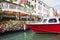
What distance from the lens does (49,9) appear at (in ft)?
121

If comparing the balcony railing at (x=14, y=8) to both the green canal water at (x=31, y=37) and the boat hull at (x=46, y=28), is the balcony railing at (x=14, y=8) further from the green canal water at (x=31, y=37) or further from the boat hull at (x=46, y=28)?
the boat hull at (x=46, y=28)

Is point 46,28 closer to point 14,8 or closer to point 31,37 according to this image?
Answer: point 31,37

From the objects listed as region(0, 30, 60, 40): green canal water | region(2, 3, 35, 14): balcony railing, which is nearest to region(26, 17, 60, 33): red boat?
region(0, 30, 60, 40): green canal water

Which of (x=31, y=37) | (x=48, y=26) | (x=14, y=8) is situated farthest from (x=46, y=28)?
(x=14, y=8)

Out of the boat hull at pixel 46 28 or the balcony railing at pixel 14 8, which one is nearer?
the boat hull at pixel 46 28

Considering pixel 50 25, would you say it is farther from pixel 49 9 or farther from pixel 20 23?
pixel 49 9

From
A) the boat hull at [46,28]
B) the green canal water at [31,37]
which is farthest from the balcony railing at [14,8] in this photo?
the boat hull at [46,28]

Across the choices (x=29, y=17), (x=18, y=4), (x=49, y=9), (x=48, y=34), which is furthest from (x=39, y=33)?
(x=49, y=9)

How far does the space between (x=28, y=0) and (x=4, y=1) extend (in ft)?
22.9

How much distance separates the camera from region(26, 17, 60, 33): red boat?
13.8 meters

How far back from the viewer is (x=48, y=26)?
14.0 m

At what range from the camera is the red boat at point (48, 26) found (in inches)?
545

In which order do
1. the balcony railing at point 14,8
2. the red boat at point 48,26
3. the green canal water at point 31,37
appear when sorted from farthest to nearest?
the balcony railing at point 14,8 < the red boat at point 48,26 < the green canal water at point 31,37

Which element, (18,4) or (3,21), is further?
(18,4)
